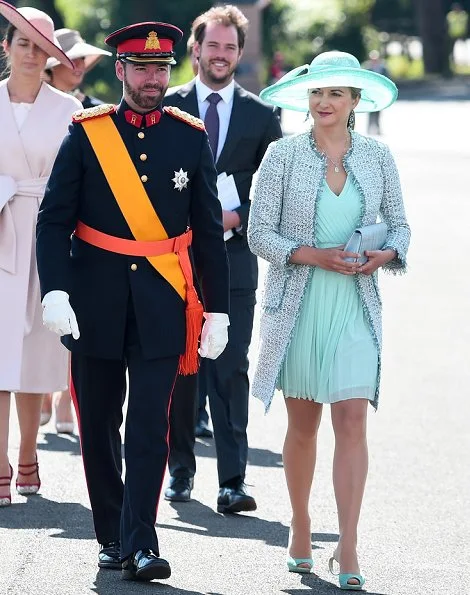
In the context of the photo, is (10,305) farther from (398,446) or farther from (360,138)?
(398,446)

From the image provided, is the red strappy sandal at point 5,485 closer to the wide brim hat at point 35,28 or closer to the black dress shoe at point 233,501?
the black dress shoe at point 233,501

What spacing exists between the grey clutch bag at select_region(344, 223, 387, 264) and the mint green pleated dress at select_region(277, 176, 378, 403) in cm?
11

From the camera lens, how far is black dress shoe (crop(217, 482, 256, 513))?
7.18 meters

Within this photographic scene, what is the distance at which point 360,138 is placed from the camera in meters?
6.23

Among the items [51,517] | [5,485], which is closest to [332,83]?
[51,517]

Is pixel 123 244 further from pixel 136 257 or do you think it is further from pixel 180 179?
pixel 180 179

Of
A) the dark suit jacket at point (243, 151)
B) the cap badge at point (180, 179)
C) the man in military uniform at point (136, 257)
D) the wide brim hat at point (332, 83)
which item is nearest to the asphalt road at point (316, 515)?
the man in military uniform at point (136, 257)

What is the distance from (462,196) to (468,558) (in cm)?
1597

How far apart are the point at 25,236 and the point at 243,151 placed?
1054 mm

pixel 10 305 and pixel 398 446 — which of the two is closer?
pixel 10 305

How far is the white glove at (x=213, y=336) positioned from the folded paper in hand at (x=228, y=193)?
154 cm

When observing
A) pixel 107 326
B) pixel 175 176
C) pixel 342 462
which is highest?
pixel 175 176

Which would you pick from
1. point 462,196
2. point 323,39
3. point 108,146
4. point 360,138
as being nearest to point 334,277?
point 360,138

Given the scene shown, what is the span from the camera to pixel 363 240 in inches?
234
